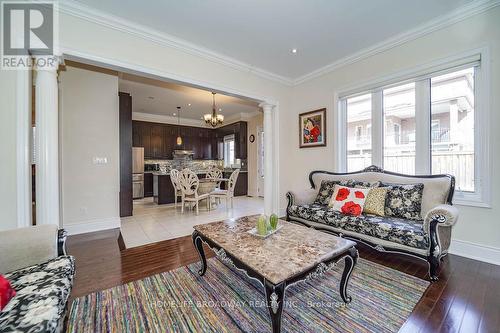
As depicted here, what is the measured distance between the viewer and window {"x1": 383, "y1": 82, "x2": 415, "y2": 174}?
3.04 meters

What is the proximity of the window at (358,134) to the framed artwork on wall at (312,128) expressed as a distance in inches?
17.7

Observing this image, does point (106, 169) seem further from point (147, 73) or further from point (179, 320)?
point (179, 320)

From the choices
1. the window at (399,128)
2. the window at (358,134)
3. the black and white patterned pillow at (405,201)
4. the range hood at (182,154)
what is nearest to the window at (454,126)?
the window at (399,128)

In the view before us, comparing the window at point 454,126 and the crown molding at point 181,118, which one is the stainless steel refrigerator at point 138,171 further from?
the window at point 454,126

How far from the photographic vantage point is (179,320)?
4.99 ft

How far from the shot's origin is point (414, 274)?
2.14m

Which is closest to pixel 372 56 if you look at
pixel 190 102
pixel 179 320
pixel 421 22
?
pixel 421 22

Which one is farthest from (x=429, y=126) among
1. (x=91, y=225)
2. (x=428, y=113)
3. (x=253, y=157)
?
(x=91, y=225)

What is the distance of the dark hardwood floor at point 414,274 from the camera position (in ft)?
4.95

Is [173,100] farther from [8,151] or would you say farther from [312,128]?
[8,151]

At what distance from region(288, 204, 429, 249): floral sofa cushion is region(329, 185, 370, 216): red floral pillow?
0.10m

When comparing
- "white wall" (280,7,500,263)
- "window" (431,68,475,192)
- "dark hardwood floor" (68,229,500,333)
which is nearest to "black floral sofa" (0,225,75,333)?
"dark hardwood floor" (68,229,500,333)

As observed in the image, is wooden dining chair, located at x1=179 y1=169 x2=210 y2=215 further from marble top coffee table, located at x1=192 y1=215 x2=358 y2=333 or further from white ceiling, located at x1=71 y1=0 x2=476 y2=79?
marble top coffee table, located at x1=192 y1=215 x2=358 y2=333

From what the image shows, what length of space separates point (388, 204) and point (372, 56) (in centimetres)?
232
